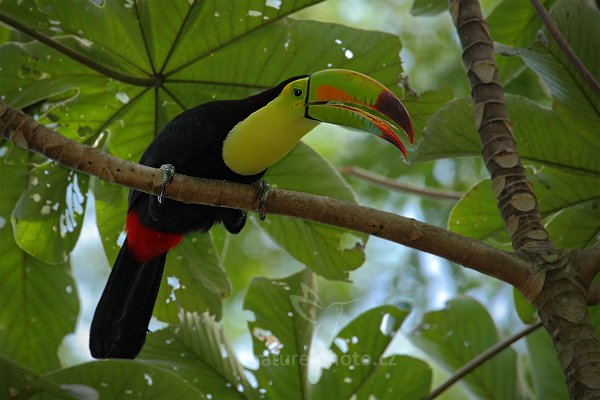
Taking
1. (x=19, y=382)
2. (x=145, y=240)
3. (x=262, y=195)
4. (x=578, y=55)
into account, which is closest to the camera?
(x=19, y=382)

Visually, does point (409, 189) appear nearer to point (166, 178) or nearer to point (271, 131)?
point (271, 131)

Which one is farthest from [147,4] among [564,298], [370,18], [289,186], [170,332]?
[370,18]

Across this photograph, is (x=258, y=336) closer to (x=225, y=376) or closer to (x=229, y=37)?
(x=225, y=376)

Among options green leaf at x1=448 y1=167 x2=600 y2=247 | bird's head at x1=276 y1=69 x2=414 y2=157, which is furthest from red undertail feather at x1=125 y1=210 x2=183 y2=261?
green leaf at x1=448 y1=167 x2=600 y2=247

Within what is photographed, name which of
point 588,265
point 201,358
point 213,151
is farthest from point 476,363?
point 213,151

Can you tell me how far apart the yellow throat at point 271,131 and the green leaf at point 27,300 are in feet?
3.27

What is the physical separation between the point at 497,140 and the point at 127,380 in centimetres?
136

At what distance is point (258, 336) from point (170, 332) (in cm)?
34

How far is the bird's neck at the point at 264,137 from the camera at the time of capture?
112 inches

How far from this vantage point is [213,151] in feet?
9.81

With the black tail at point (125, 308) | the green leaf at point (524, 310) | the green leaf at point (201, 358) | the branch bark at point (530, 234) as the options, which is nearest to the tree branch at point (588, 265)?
the branch bark at point (530, 234)

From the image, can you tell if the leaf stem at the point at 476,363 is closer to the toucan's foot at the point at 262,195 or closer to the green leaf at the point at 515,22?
the toucan's foot at the point at 262,195

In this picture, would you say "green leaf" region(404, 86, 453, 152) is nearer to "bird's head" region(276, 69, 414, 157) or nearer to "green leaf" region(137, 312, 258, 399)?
"bird's head" region(276, 69, 414, 157)

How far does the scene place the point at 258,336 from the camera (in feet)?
10.5
